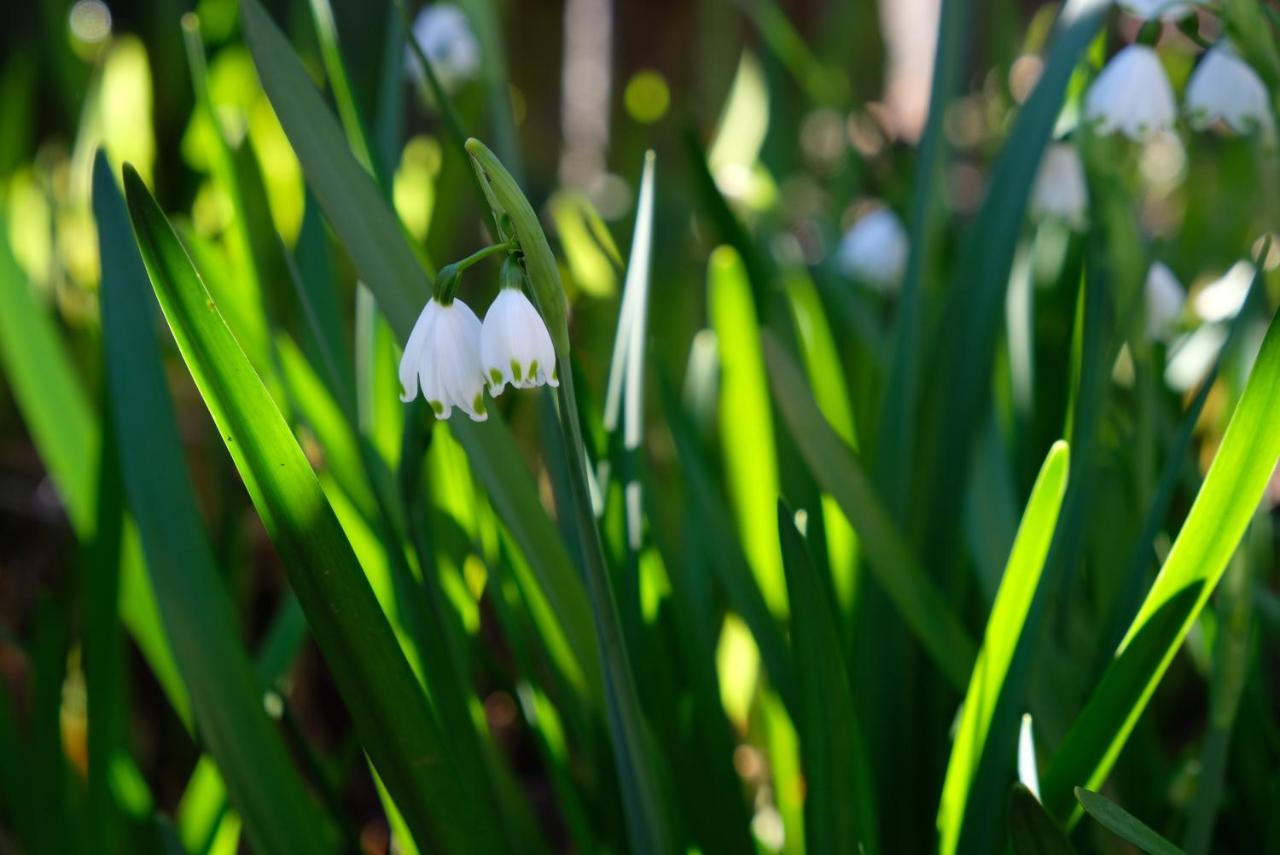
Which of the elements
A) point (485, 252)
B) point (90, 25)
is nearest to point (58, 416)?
point (485, 252)

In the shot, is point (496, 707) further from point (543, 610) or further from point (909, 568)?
point (909, 568)

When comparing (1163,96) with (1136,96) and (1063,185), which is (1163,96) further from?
(1063,185)

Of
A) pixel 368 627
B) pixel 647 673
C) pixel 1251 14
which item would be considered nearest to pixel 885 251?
pixel 1251 14

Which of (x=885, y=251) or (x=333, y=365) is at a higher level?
(x=333, y=365)

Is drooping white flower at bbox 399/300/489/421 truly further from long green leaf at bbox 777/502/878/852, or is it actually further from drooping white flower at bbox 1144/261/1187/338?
drooping white flower at bbox 1144/261/1187/338

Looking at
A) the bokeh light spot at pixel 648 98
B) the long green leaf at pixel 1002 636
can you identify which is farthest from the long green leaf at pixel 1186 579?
the bokeh light spot at pixel 648 98
